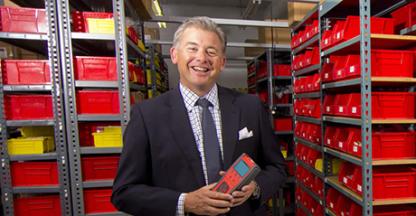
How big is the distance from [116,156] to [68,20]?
1206mm

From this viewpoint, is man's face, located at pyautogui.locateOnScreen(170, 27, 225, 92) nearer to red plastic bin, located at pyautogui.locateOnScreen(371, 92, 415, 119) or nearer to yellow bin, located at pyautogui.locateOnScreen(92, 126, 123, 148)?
yellow bin, located at pyautogui.locateOnScreen(92, 126, 123, 148)

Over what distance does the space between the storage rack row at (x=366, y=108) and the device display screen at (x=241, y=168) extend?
4.13 ft

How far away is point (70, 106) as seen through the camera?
1919 mm

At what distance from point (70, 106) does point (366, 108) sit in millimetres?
2297

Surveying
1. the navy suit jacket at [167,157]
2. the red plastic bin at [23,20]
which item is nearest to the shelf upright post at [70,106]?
the red plastic bin at [23,20]

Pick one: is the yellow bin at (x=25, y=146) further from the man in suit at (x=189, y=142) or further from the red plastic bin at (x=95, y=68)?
the man in suit at (x=189, y=142)

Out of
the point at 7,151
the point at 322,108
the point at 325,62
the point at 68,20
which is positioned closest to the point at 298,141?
the point at 322,108

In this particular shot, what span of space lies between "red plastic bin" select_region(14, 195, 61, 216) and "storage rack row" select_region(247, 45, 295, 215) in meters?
2.91

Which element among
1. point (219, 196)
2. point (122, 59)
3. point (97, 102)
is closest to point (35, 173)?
point (97, 102)

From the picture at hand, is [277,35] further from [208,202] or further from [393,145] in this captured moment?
[208,202]

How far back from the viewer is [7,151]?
1.90m

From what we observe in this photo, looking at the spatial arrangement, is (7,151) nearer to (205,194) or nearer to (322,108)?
(205,194)

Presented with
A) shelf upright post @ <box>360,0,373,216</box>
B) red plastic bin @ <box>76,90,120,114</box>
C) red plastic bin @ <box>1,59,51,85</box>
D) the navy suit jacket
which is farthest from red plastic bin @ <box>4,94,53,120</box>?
shelf upright post @ <box>360,0,373,216</box>

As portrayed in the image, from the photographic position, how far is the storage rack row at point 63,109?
1.87 meters
